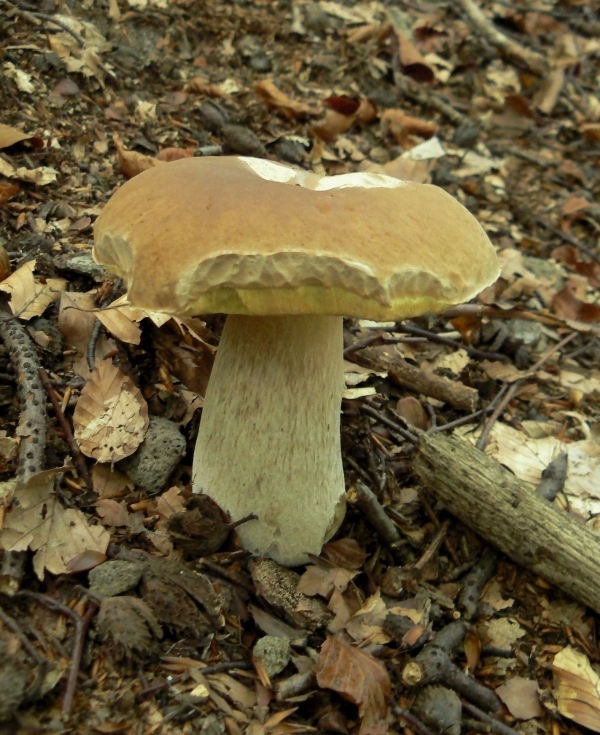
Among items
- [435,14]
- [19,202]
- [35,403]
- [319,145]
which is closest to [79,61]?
[19,202]

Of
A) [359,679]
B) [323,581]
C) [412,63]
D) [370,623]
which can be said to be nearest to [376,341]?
[323,581]

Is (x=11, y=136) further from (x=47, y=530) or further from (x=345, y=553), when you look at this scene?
(x=345, y=553)

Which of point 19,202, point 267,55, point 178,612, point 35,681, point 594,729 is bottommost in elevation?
point 594,729

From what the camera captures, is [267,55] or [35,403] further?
[267,55]

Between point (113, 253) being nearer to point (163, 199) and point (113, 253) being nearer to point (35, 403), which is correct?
point (163, 199)

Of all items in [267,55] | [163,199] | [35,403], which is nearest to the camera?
[163,199]

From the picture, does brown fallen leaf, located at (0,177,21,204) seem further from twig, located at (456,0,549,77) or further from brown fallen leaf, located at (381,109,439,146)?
twig, located at (456,0,549,77)
